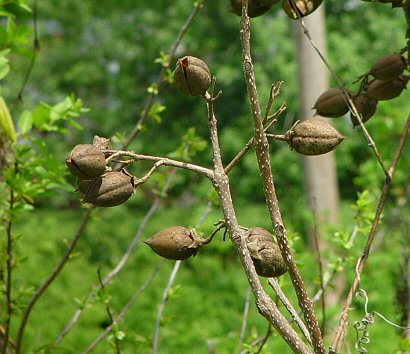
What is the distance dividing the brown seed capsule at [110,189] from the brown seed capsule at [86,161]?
2 centimetres

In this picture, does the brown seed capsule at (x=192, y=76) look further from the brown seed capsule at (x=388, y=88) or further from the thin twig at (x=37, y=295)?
the thin twig at (x=37, y=295)

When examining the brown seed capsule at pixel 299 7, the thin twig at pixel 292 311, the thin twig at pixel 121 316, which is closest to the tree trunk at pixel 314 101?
the thin twig at pixel 121 316

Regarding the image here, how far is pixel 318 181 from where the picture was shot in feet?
21.3

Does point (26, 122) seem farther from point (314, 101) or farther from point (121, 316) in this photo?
point (314, 101)

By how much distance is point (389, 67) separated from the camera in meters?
1.23

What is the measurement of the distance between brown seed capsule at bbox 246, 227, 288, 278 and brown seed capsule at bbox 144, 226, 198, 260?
0.09 m

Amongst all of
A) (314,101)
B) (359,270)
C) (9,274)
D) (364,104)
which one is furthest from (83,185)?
(314,101)

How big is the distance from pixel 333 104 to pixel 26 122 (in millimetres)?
915

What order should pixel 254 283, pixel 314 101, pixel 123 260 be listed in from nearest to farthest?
pixel 254 283
pixel 123 260
pixel 314 101

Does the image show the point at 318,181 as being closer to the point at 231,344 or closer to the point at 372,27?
the point at 231,344

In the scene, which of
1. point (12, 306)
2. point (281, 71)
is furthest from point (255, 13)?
point (281, 71)

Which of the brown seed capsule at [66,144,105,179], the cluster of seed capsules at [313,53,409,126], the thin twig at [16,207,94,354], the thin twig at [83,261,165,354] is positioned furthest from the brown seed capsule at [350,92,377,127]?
the thin twig at [16,207,94,354]

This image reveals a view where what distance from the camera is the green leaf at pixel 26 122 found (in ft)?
6.16

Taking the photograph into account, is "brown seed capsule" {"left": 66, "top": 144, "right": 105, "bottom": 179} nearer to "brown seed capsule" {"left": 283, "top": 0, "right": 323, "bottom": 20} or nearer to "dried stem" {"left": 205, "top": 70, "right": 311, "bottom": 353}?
"dried stem" {"left": 205, "top": 70, "right": 311, "bottom": 353}
